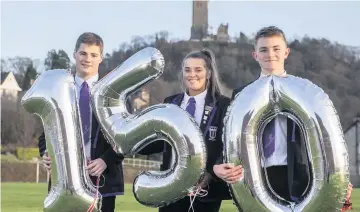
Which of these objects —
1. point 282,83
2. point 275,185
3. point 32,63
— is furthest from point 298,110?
point 32,63

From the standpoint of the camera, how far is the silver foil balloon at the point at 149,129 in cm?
374

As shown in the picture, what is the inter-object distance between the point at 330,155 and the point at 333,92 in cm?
6493

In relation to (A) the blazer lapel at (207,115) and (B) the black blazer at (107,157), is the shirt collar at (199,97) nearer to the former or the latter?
(A) the blazer lapel at (207,115)

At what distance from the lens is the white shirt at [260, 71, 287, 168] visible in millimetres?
3867

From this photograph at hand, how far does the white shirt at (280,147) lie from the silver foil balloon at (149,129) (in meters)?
0.47

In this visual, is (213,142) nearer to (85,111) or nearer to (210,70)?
Answer: (210,70)

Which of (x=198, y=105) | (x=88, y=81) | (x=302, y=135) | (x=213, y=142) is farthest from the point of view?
(x=88, y=81)

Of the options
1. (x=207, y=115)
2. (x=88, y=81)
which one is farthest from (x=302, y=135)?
(x=88, y=81)

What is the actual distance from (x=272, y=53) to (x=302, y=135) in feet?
1.91

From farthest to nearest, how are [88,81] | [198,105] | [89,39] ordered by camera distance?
[88,81], [89,39], [198,105]

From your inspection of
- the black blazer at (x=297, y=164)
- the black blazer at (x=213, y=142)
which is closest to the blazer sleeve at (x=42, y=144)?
Result: the black blazer at (x=213, y=142)

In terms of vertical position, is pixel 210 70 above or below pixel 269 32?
below

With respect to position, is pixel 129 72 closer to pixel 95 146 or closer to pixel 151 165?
pixel 95 146

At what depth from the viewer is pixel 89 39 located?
4.27 meters
